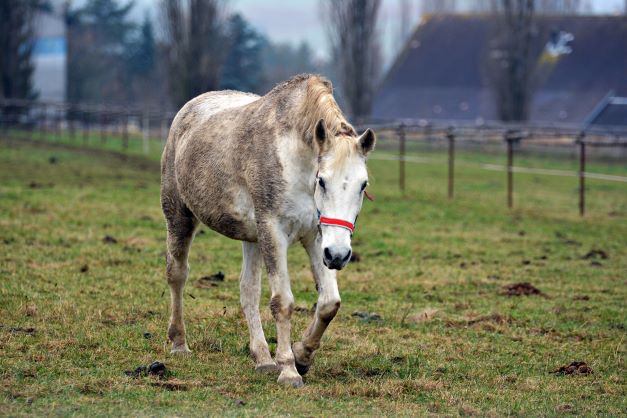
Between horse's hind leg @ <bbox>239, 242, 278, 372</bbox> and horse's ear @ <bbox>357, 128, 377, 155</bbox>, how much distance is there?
4.53ft

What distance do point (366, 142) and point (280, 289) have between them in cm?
105

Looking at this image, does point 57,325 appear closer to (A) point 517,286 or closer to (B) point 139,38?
(A) point 517,286

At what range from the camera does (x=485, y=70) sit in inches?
1884

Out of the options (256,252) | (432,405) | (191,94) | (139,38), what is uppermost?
(139,38)

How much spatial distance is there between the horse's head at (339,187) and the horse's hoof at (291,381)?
81 centimetres

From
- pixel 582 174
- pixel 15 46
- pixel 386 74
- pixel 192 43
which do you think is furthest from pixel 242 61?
pixel 582 174

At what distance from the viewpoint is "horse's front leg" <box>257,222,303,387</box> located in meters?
5.44

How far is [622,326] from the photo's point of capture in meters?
7.42

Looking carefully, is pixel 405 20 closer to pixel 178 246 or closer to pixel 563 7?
pixel 563 7

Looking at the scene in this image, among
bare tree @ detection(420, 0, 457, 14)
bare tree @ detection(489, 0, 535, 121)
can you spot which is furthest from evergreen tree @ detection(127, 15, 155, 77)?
bare tree @ detection(489, 0, 535, 121)

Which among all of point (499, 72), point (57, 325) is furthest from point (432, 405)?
point (499, 72)

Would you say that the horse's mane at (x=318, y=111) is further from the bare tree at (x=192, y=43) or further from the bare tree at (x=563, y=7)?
the bare tree at (x=563, y=7)

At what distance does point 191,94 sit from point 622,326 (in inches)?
1137

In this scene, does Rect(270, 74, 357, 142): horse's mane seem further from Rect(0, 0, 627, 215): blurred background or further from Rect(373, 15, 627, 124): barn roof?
Rect(373, 15, 627, 124): barn roof
